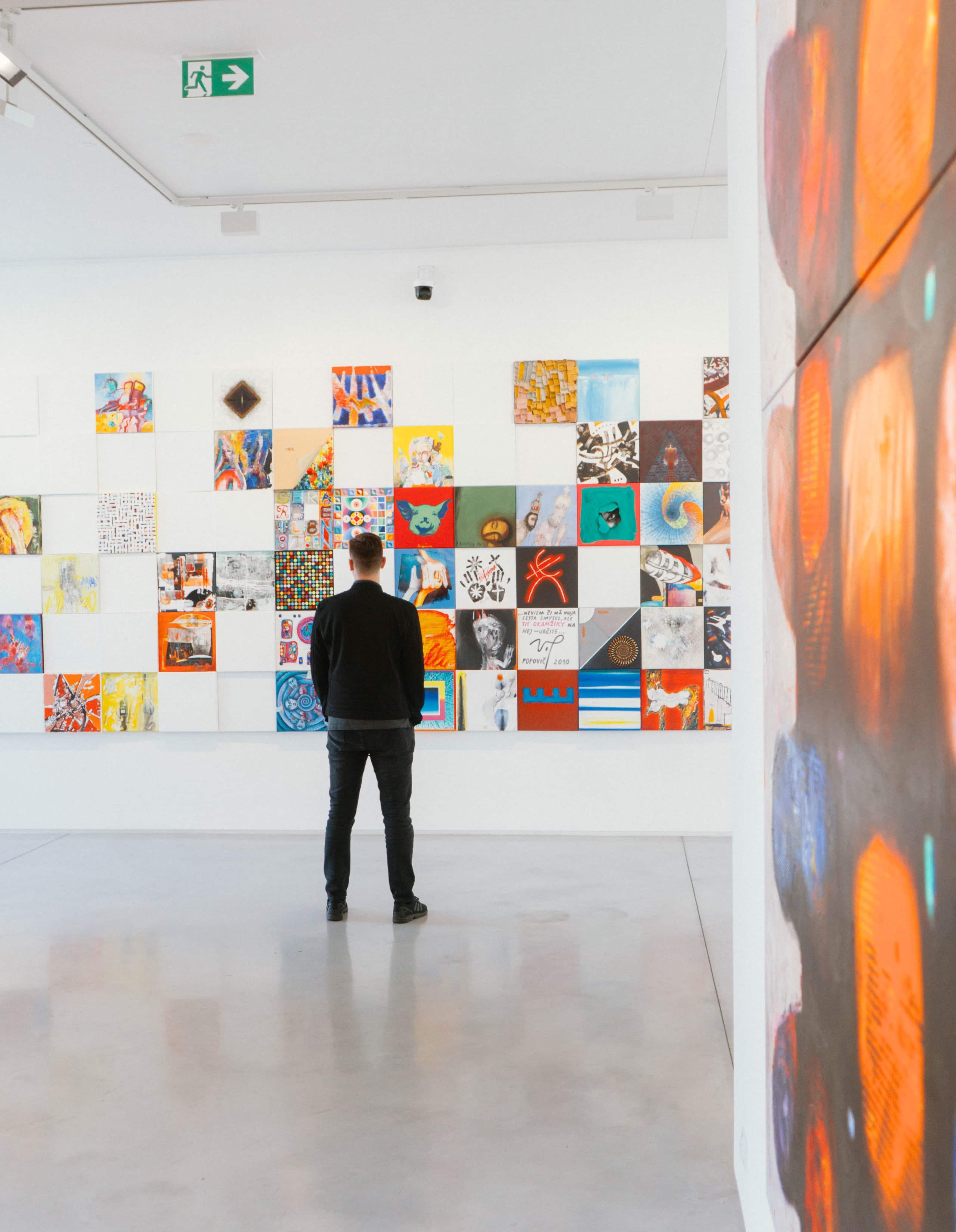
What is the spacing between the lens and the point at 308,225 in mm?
5617

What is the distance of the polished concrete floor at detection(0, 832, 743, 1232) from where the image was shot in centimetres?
237

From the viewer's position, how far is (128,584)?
617cm

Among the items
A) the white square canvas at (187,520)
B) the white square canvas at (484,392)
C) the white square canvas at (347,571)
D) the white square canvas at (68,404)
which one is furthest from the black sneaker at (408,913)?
the white square canvas at (68,404)

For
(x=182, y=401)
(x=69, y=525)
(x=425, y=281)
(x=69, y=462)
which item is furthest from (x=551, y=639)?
(x=69, y=462)

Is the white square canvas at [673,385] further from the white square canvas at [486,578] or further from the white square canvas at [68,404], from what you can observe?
the white square canvas at [68,404]

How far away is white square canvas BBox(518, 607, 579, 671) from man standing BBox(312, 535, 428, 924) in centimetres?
157

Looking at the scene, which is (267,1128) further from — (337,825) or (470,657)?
(470,657)

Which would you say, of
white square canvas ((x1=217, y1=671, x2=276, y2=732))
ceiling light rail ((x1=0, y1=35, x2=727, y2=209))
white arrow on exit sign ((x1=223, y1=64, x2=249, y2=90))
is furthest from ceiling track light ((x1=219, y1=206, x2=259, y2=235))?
white square canvas ((x1=217, y1=671, x2=276, y2=732))

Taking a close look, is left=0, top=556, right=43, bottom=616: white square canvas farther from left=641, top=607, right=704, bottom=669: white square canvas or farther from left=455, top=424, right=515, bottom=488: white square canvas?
left=641, top=607, right=704, bottom=669: white square canvas

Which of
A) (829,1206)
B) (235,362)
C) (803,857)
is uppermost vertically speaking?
(235,362)

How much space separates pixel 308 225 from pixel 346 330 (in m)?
0.63

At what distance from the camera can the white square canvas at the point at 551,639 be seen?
19.4 feet

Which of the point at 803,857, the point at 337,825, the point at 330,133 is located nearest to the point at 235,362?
the point at 330,133

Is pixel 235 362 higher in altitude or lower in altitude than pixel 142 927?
higher
